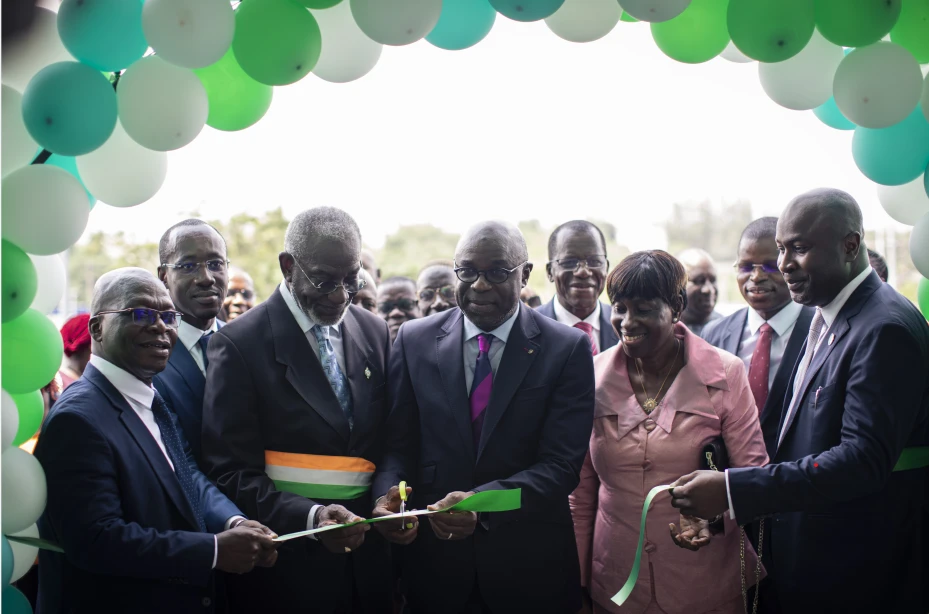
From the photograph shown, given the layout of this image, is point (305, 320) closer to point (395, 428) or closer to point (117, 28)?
point (395, 428)

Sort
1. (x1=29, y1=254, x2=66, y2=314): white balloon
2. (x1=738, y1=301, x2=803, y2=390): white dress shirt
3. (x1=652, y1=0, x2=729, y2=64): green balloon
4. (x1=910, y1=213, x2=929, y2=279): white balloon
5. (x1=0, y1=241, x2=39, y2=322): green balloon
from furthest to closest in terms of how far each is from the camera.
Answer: (x1=738, y1=301, x2=803, y2=390): white dress shirt, (x1=652, y1=0, x2=729, y2=64): green balloon, (x1=910, y1=213, x2=929, y2=279): white balloon, (x1=29, y1=254, x2=66, y2=314): white balloon, (x1=0, y1=241, x2=39, y2=322): green balloon

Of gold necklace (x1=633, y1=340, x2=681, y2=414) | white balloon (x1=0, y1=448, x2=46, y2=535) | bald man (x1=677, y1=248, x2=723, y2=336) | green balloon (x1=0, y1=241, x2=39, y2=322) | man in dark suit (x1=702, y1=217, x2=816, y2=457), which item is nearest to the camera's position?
white balloon (x1=0, y1=448, x2=46, y2=535)

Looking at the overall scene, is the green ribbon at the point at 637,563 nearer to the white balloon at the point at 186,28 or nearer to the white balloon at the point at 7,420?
the white balloon at the point at 7,420

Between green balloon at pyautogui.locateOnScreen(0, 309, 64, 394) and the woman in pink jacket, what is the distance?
2.32 m

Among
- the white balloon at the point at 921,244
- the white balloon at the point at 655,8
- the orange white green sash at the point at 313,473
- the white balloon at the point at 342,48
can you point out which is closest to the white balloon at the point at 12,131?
the white balloon at the point at 342,48

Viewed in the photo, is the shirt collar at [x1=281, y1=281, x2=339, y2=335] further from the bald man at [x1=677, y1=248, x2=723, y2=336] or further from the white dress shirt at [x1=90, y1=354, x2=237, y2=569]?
the bald man at [x1=677, y1=248, x2=723, y2=336]

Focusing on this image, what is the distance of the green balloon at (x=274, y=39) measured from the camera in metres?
3.44

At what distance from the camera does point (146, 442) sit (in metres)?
3.17

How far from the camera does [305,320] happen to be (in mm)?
3627

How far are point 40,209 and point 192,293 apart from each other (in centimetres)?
103

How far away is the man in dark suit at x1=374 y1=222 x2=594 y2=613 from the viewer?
3.50 m

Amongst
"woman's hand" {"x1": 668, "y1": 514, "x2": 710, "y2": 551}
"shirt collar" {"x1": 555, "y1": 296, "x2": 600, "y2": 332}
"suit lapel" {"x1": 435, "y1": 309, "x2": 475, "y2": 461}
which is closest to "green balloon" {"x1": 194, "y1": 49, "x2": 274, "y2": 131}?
"suit lapel" {"x1": 435, "y1": 309, "x2": 475, "y2": 461}

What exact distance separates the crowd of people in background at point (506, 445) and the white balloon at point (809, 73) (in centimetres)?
69

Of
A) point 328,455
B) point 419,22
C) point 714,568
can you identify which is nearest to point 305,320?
point 328,455
